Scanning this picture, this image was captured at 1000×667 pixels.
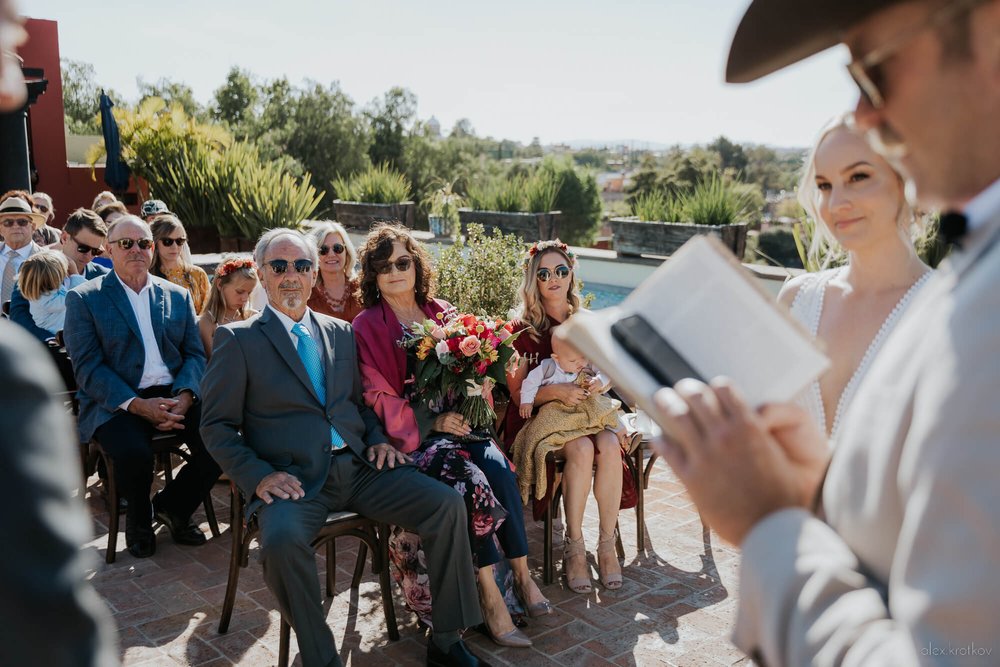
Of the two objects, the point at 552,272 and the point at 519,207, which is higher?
the point at 519,207

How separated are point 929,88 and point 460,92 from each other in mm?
94300

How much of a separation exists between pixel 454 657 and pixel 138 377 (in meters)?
2.83

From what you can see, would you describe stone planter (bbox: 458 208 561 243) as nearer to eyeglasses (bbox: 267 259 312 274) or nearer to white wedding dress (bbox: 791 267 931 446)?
eyeglasses (bbox: 267 259 312 274)

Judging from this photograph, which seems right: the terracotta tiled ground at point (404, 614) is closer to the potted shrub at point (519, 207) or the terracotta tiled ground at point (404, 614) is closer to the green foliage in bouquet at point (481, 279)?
the green foliage in bouquet at point (481, 279)

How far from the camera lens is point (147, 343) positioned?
5.41m

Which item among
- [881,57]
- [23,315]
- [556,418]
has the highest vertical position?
[881,57]

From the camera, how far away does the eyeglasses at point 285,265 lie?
4.36m

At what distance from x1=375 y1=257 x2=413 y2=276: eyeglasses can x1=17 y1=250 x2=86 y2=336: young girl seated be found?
8.06 feet

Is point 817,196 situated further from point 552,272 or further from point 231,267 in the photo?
point 231,267

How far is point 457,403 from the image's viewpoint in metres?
4.57

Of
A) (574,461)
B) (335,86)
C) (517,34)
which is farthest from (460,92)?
(574,461)

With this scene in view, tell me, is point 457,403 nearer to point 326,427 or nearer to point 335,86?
point 326,427

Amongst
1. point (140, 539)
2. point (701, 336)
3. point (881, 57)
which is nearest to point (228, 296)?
point (140, 539)

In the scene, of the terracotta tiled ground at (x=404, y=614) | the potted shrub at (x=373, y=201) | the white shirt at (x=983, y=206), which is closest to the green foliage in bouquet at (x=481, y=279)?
the terracotta tiled ground at (x=404, y=614)
